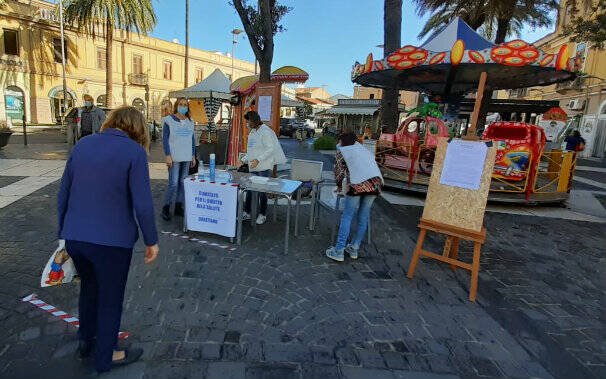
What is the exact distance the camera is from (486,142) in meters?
3.60

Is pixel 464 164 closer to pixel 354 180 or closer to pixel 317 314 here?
pixel 354 180

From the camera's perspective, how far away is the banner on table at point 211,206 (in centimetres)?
443

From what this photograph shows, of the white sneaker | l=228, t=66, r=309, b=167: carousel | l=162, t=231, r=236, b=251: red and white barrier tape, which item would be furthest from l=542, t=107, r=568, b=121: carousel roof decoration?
l=162, t=231, r=236, b=251: red and white barrier tape

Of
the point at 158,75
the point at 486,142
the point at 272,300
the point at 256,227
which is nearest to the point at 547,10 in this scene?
the point at 486,142

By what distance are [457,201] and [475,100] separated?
5835 mm

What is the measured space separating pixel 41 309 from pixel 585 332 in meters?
4.81

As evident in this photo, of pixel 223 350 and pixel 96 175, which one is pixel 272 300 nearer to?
pixel 223 350

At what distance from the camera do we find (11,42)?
981 inches

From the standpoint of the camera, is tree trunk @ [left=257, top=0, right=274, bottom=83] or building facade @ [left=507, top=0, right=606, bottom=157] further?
building facade @ [left=507, top=0, right=606, bottom=157]

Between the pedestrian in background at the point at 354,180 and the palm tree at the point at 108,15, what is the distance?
23.3 metres

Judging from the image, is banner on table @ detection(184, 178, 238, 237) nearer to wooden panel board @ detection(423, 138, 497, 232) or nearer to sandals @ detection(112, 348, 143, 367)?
sandals @ detection(112, 348, 143, 367)

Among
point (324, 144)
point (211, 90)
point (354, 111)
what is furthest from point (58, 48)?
point (354, 111)

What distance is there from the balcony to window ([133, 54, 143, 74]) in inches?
28.1

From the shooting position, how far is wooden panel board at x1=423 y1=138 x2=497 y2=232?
11.6 ft
